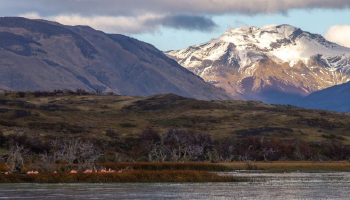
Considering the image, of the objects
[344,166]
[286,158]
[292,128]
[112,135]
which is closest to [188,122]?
Result: [292,128]

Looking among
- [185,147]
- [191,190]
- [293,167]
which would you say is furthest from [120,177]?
[185,147]

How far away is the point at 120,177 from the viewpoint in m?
80.0

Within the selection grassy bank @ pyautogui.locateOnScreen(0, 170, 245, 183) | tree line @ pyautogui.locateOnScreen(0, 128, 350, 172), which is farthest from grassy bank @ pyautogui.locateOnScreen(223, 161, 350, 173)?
grassy bank @ pyautogui.locateOnScreen(0, 170, 245, 183)

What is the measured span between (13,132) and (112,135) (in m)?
24.5

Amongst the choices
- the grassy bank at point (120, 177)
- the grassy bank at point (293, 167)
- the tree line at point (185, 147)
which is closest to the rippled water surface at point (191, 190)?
the grassy bank at point (120, 177)

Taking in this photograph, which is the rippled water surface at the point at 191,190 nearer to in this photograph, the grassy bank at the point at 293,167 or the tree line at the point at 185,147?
the grassy bank at the point at 293,167

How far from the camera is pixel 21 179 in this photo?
259 ft

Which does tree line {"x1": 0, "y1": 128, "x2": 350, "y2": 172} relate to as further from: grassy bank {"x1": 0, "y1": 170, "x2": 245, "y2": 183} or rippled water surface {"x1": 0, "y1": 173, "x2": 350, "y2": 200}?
rippled water surface {"x1": 0, "y1": 173, "x2": 350, "y2": 200}

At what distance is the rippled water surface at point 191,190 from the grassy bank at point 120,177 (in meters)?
1.45

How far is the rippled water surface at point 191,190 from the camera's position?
6594cm

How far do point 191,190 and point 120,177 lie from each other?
10.9m

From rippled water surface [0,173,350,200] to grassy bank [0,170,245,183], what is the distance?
145 centimetres

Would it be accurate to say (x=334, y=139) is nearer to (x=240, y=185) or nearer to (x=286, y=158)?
(x=286, y=158)

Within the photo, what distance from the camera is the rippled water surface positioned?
65.9 meters
